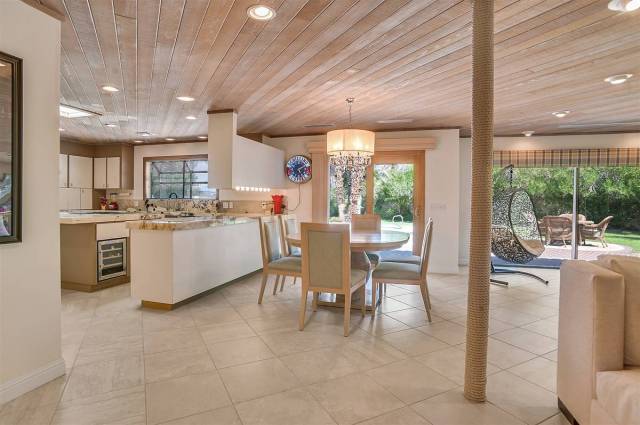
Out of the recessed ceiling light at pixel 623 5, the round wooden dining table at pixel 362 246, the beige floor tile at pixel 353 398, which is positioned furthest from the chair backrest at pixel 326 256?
the recessed ceiling light at pixel 623 5

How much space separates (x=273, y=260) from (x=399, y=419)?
2.40m

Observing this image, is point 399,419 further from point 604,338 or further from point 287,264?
point 287,264

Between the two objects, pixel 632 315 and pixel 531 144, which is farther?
pixel 531 144

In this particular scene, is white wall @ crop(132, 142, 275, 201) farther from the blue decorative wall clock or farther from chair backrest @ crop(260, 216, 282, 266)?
chair backrest @ crop(260, 216, 282, 266)

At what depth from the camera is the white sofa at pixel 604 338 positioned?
1464 millimetres

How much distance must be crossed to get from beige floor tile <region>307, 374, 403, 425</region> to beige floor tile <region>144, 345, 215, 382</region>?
0.79 m

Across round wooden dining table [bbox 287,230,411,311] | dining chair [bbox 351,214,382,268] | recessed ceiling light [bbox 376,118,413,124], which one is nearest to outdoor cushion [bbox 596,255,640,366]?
round wooden dining table [bbox 287,230,411,311]

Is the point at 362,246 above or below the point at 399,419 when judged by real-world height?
above

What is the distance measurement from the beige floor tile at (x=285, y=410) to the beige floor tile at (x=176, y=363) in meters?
0.55

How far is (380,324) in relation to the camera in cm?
319

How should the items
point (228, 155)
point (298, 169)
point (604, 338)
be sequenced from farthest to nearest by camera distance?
point (298, 169)
point (228, 155)
point (604, 338)

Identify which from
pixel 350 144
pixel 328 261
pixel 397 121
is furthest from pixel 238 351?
pixel 397 121

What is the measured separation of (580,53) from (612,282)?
2101 millimetres

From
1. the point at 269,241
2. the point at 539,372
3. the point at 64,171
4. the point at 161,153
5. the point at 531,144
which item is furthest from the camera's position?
the point at 161,153
